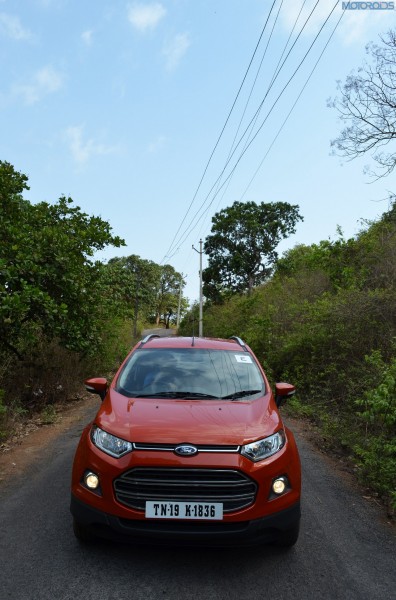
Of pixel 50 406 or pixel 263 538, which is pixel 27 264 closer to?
pixel 50 406

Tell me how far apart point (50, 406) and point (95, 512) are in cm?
742

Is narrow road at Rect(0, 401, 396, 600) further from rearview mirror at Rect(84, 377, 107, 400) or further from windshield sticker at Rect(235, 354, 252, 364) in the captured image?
windshield sticker at Rect(235, 354, 252, 364)

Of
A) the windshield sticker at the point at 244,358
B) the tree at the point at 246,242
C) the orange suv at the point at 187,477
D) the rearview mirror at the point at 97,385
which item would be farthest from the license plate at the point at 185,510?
the tree at the point at 246,242

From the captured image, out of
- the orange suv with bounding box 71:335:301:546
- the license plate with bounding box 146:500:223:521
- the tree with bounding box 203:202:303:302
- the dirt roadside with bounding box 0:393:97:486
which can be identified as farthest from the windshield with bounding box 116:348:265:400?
the tree with bounding box 203:202:303:302

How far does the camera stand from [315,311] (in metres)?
11.1

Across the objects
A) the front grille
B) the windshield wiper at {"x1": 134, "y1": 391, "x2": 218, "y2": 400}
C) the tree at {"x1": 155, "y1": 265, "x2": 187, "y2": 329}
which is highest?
the tree at {"x1": 155, "y1": 265, "x2": 187, "y2": 329}

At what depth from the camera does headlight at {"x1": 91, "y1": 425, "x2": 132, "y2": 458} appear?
303 centimetres

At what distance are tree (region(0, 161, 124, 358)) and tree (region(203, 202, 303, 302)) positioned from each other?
28.6m

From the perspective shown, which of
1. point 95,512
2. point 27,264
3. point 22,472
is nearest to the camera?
point 95,512

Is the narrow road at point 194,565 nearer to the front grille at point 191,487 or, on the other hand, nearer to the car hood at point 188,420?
the front grille at point 191,487

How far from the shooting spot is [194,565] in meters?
3.05

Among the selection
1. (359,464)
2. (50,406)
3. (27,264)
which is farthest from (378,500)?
(50,406)

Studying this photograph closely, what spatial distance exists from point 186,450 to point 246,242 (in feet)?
123

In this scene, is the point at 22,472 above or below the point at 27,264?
below
